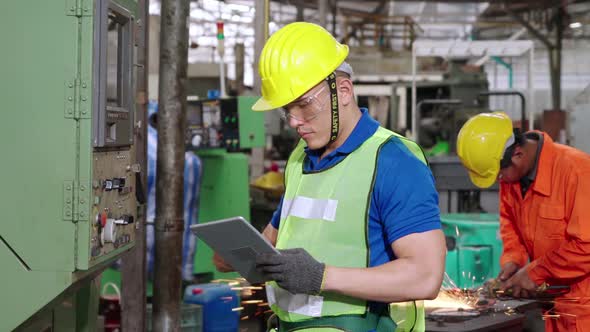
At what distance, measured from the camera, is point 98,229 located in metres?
2.79

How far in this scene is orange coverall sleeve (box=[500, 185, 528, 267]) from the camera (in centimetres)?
416

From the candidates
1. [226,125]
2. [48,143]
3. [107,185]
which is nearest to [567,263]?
[107,185]

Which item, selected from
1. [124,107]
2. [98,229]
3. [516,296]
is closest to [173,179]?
[124,107]

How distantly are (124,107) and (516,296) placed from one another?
2018 mm

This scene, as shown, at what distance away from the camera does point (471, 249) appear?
5.69 metres

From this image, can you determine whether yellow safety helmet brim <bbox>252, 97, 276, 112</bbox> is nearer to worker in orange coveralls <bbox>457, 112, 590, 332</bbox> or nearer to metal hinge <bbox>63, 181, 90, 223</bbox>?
metal hinge <bbox>63, 181, 90, 223</bbox>

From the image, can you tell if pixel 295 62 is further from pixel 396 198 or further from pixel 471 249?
pixel 471 249

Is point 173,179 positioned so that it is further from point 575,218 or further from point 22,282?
point 575,218

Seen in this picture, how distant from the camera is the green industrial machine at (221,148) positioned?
6.30 meters

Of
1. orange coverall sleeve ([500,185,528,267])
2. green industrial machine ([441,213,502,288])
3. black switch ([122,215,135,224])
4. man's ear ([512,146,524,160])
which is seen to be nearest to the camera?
black switch ([122,215,135,224])

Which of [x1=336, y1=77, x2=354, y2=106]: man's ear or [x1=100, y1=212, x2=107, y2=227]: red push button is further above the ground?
[x1=336, y1=77, x2=354, y2=106]: man's ear

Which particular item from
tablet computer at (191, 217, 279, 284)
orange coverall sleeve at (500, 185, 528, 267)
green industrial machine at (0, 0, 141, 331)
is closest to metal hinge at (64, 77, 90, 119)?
green industrial machine at (0, 0, 141, 331)

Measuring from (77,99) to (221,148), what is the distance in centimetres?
375

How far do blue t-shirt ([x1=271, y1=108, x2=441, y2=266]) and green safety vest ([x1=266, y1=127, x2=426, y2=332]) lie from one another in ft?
0.07
